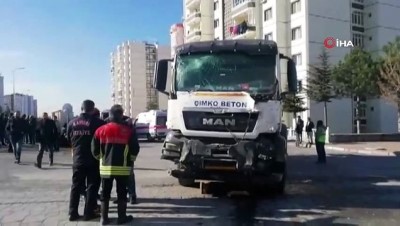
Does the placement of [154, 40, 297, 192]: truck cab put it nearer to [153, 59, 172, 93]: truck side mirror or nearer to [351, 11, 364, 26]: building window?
[153, 59, 172, 93]: truck side mirror

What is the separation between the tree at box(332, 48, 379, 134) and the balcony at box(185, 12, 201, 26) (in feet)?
124

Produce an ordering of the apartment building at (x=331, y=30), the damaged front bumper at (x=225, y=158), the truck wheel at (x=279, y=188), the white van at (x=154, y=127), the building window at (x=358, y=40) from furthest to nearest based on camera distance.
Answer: the building window at (x=358, y=40) < the apartment building at (x=331, y=30) < the white van at (x=154, y=127) < the truck wheel at (x=279, y=188) < the damaged front bumper at (x=225, y=158)

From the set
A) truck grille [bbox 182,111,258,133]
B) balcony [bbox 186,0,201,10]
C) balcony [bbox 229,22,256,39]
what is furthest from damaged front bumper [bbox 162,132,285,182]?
balcony [bbox 186,0,201,10]

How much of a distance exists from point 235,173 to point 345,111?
142 feet

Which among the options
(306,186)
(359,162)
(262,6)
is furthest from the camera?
(262,6)

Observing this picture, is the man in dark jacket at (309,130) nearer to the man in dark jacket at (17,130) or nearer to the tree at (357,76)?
the tree at (357,76)

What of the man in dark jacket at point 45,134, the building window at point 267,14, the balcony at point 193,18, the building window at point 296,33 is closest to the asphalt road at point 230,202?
the man in dark jacket at point 45,134

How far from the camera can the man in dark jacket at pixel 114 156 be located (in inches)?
285

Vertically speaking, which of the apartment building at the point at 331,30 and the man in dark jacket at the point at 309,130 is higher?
the apartment building at the point at 331,30

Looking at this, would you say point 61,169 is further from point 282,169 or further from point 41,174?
point 282,169

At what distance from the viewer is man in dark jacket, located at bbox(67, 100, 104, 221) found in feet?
25.0

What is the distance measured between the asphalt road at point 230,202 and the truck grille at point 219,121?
4.72 ft

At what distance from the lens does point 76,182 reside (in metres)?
7.68

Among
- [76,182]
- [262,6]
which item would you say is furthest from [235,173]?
[262,6]
